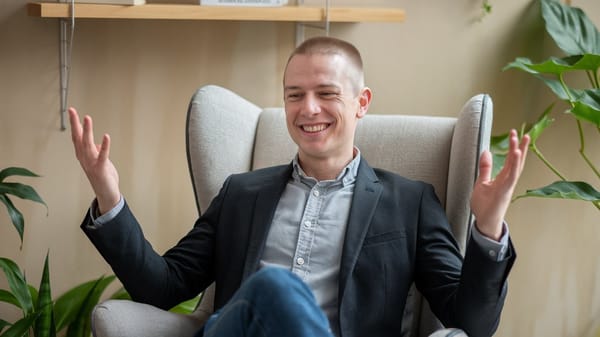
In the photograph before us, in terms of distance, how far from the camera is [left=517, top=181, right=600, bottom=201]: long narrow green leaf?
2.48m

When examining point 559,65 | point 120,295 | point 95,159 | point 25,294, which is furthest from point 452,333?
point 120,295

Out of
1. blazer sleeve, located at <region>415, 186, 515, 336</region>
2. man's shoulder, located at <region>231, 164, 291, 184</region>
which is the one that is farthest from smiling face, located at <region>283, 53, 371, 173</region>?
blazer sleeve, located at <region>415, 186, 515, 336</region>

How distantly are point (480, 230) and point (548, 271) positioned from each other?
4.77 feet

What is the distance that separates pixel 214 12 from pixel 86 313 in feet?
3.13

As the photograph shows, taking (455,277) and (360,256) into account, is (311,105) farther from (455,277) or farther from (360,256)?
(455,277)

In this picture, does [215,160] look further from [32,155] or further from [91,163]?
[32,155]

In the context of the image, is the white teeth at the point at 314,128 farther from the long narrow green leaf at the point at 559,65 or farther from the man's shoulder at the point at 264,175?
the long narrow green leaf at the point at 559,65

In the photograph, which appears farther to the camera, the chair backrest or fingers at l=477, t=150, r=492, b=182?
the chair backrest

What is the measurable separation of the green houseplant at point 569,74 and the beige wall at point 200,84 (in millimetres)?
167

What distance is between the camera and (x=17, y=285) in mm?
2338

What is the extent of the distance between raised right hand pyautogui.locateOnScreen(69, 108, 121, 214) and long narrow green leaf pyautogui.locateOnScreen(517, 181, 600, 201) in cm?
123

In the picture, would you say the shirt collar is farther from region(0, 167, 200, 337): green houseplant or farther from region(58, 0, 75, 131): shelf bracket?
region(58, 0, 75, 131): shelf bracket

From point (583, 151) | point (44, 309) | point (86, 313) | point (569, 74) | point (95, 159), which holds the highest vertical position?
point (569, 74)

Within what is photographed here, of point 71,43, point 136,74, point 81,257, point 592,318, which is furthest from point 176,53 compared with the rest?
point 592,318
